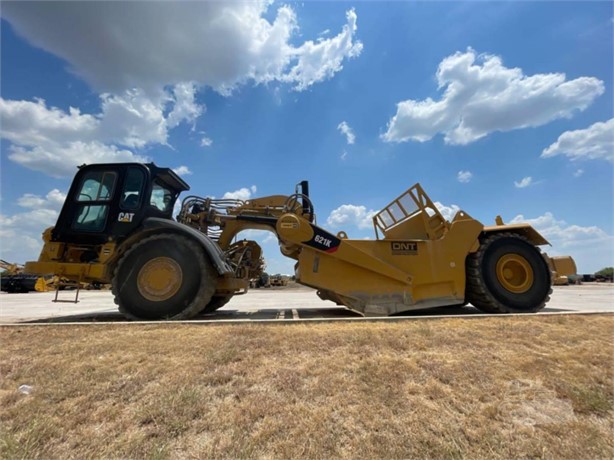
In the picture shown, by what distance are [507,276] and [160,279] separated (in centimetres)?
659

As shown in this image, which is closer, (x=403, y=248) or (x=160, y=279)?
(x=160, y=279)

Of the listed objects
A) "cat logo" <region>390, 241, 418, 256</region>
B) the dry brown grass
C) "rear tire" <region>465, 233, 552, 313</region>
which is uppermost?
"cat logo" <region>390, 241, 418, 256</region>

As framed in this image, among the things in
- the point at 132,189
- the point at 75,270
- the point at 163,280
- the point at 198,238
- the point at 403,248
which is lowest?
the point at 163,280

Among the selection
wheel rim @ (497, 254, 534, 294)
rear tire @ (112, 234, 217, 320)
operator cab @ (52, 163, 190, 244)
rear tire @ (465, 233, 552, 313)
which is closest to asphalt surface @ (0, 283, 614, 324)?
rear tire @ (465, 233, 552, 313)

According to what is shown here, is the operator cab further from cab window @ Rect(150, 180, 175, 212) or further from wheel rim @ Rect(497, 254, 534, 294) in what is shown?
wheel rim @ Rect(497, 254, 534, 294)

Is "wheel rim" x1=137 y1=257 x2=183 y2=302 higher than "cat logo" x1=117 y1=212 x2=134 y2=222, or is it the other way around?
"cat logo" x1=117 y1=212 x2=134 y2=222

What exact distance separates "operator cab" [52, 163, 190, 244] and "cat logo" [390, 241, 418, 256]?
15.5 feet

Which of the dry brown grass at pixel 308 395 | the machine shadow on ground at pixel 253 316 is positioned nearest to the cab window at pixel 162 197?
the machine shadow on ground at pixel 253 316

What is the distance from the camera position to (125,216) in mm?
6160

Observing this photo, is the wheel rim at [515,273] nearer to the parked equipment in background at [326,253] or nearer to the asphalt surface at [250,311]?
the parked equipment in background at [326,253]

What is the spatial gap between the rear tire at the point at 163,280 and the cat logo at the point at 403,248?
3457mm

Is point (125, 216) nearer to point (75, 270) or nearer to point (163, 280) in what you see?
point (75, 270)

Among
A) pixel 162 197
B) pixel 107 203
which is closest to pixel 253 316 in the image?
pixel 162 197

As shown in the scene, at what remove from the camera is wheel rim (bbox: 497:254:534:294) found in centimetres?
647
